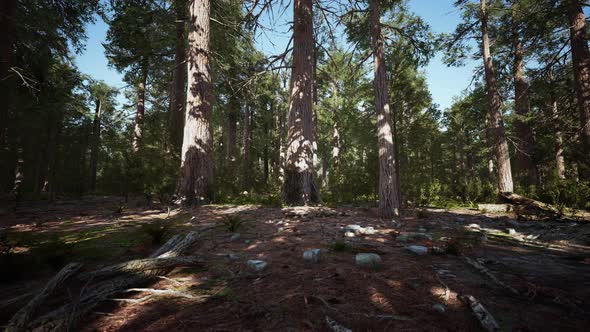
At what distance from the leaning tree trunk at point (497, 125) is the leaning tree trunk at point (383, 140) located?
292 inches

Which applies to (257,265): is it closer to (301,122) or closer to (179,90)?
(301,122)

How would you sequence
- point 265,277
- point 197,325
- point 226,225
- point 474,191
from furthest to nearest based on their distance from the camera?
point 474,191, point 226,225, point 265,277, point 197,325

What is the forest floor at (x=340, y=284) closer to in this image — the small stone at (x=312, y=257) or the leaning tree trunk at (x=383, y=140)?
the small stone at (x=312, y=257)

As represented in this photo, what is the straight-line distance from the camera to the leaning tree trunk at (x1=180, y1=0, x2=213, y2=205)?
22.1 ft

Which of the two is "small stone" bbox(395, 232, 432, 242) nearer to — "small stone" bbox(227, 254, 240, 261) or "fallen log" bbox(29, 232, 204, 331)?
"small stone" bbox(227, 254, 240, 261)

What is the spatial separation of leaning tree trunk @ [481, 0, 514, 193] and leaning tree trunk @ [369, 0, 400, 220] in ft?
24.3

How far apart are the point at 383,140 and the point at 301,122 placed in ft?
8.50

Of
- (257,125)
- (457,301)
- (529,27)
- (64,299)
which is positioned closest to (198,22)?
(64,299)

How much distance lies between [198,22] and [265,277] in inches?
311

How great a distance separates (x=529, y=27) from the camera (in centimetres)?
822

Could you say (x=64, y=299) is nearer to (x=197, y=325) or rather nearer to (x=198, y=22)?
(x=197, y=325)

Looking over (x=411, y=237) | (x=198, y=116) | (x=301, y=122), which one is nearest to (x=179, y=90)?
(x=198, y=116)

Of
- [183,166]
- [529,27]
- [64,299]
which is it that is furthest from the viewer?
[529,27]

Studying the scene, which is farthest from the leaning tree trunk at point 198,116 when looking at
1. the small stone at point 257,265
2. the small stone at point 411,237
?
the small stone at point 411,237
